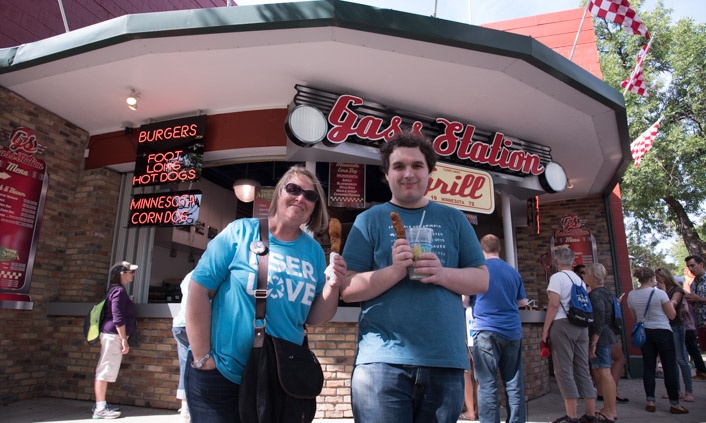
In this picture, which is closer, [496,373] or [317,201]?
[317,201]

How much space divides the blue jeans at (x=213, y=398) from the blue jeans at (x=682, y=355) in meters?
6.14

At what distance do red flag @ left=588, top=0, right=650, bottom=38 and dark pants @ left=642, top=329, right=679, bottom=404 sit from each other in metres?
4.09

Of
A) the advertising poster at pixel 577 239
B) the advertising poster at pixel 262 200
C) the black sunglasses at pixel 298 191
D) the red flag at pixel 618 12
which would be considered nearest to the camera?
the black sunglasses at pixel 298 191

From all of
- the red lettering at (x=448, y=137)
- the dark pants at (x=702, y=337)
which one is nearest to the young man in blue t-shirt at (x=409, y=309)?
the red lettering at (x=448, y=137)

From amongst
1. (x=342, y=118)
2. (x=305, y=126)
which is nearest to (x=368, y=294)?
(x=305, y=126)

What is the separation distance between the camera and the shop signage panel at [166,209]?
6.06m

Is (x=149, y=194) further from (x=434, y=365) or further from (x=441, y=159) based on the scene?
(x=434, y=365)

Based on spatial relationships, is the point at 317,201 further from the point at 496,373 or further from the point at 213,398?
the point at 496,373

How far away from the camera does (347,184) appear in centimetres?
684

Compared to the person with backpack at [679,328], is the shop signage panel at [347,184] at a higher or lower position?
higher

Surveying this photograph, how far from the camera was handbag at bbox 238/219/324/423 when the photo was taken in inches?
69.3

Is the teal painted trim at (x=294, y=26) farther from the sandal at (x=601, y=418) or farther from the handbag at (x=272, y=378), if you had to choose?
the sandal at (x=601, y=418)

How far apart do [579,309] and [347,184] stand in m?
3.57

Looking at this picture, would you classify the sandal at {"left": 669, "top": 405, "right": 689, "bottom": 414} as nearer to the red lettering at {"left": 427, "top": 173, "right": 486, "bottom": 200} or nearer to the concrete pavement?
the concrete pavement
